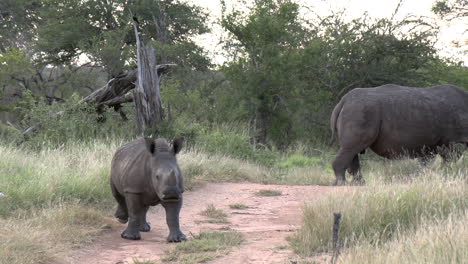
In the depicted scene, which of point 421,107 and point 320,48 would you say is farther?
point 320,48

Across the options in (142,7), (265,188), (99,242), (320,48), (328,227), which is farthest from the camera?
(142,7)

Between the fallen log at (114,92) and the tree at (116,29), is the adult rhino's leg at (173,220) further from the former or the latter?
the tree at (116,29)

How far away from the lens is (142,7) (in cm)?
2530

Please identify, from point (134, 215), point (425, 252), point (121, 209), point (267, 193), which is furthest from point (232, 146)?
point (425, 252)

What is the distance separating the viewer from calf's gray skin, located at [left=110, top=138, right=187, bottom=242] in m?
6.04

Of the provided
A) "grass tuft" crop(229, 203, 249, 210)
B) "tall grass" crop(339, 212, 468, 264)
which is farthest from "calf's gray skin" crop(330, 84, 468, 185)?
"tall grass" crop(339, 212, 468, 264)

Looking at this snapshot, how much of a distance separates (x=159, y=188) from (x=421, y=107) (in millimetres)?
6383

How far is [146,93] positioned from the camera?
1301 centimetres

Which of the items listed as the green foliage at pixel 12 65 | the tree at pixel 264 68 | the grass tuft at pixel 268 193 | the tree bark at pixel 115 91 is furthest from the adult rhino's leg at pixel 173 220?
the green foliage at pixel 12 65

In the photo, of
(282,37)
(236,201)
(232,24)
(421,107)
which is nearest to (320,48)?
(282,37)

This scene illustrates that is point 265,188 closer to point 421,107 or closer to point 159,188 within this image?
point 421,107

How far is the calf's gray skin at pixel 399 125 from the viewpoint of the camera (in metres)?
10.6

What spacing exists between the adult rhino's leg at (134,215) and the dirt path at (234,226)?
0.09 meters

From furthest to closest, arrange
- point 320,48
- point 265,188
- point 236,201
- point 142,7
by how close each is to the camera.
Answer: point 142,7, point 320,48, point 265,188, point 236,201
